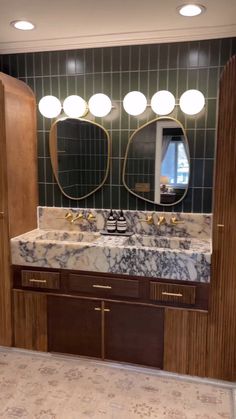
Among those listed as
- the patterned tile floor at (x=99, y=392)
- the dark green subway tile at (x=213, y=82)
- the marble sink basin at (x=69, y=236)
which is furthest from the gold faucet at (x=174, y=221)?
the patterned tile floor at (x=99, y=392)

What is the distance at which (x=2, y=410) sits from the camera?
211 cm

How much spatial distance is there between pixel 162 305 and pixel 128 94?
155cm

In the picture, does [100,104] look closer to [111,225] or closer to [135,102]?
[135,102]

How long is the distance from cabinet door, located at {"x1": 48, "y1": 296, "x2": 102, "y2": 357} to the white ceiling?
1883 millimetres

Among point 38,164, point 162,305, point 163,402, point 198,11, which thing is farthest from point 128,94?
point 163,402

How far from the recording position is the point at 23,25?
93.4 inches

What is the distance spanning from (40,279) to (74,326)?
16.5 inches

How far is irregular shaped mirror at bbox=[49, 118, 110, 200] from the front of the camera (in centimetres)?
283

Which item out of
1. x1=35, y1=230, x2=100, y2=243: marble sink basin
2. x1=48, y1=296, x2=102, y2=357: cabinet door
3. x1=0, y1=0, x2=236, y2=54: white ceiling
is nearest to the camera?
x1=0, y1=0, x2=236, y2=54: white ceiling

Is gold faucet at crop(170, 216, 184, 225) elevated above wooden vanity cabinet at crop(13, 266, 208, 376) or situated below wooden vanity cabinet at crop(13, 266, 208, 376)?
above

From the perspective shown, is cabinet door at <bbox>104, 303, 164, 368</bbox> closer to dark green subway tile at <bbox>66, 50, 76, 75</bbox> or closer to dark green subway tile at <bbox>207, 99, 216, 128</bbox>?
dark green subway tile at <bbox>207, 99, 216, 128</bbox>

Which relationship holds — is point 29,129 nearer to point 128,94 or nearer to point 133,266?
point 128,94

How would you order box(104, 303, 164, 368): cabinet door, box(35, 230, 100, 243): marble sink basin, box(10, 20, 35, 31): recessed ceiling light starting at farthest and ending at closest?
→ 1. box(35, 230, 100, 243): marble sink basin
2. box(104, 303, 164, 368): cabinet door
3. box(10, 20, 35, 31): recessed ceiling light

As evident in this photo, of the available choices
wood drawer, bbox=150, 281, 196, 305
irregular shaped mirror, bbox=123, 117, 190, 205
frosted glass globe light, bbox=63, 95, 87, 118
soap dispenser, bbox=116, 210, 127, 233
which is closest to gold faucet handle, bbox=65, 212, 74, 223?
soap dispenser, bbox=116, 210, 127, 233
